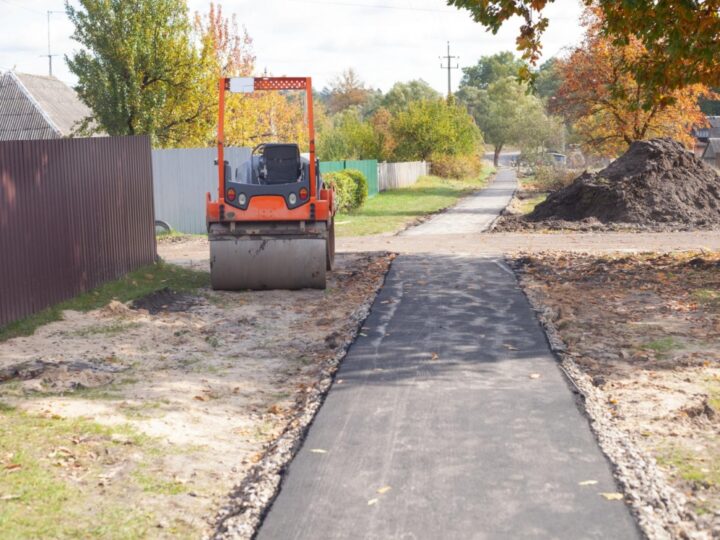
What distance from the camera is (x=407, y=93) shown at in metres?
110

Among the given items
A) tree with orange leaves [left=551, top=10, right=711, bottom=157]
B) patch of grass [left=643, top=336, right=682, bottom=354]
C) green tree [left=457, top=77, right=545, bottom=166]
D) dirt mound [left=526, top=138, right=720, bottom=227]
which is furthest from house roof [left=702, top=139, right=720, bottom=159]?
patch of grass [left=643, top=336, right=682, bottom=354]

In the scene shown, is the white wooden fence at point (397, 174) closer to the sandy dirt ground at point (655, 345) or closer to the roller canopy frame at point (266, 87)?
the sandy dirt ground at point (655, 345)

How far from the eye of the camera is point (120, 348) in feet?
32.4

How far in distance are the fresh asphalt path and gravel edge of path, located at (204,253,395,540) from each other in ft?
0.27

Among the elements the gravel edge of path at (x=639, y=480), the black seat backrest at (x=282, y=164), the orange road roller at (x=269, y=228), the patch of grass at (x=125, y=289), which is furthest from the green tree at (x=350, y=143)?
the gravel edge of path at (x=639, y=480)

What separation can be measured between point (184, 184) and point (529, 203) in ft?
63.1

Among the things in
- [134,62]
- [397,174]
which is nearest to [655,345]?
[134,62]

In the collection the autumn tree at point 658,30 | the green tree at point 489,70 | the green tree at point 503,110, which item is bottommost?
the autumn tree at point 658,30

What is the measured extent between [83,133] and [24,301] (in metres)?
20.0

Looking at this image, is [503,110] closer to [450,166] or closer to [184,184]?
[450,166]

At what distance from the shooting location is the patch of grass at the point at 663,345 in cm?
957

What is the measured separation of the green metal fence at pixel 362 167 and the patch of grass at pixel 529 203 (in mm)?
7096

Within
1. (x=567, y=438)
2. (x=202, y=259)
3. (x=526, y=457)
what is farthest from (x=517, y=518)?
(x=202, y=259)

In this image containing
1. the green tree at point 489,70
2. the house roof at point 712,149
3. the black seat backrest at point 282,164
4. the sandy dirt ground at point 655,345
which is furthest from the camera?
the green tree at point 489,70
